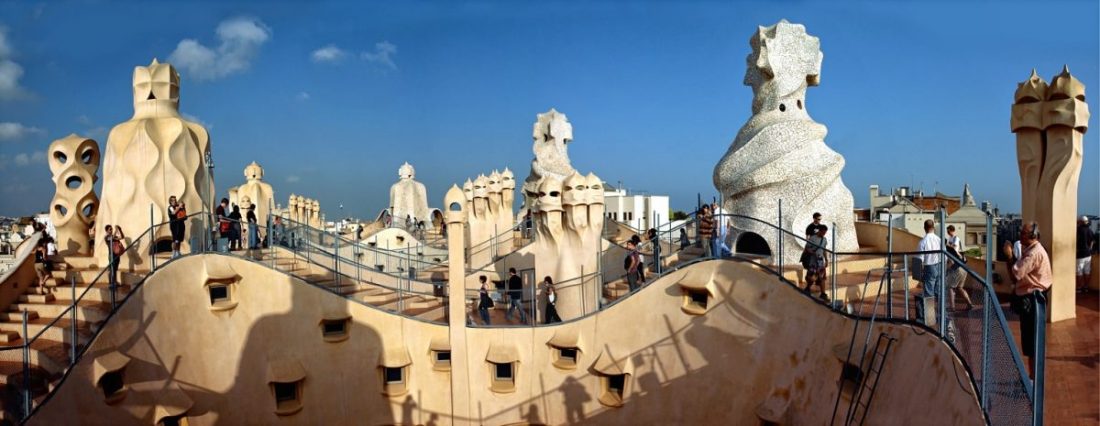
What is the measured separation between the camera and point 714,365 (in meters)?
9.30

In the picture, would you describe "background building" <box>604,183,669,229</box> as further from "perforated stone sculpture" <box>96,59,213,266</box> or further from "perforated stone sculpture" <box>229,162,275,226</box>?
"perforated stone sculpture" <box>96,59,213,266</box>

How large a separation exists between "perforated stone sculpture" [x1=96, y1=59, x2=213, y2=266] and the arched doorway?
944 centimetres

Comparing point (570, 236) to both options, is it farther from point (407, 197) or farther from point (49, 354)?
point (407, 197)

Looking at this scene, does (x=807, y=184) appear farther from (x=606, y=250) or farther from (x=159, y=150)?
(x=159, y=150)

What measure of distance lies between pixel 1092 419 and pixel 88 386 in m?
10.7

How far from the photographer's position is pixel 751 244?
36.1ft

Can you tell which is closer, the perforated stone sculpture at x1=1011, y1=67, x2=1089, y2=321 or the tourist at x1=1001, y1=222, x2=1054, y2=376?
the tourist at x1=1001, y1=222, x2=1054, y2=376

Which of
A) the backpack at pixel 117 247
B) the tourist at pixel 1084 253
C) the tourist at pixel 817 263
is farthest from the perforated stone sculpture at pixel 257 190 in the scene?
the tourist at pixel 1084 253

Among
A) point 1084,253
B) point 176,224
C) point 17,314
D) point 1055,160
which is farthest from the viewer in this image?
point 176,224

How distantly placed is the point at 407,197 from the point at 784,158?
58.6ft

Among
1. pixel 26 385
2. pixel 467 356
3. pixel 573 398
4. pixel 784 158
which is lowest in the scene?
pixel 573 398

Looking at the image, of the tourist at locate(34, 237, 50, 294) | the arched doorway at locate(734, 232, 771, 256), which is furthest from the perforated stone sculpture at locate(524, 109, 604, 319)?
the tourist at locate(34, 237, 50, 294)

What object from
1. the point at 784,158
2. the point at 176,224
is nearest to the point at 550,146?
the point at 784,158

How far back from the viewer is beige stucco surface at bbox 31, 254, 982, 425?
8320 mm
